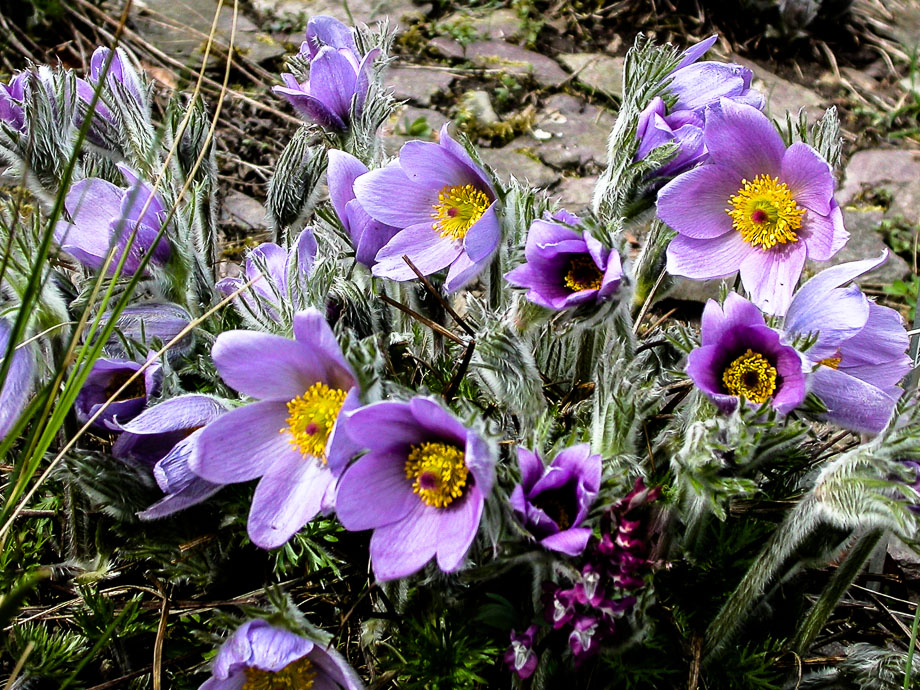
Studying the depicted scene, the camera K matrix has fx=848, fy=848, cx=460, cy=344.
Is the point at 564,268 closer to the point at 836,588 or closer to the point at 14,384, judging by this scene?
the point at 836,588

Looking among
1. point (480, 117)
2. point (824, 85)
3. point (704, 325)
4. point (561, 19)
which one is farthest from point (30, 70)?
point (824, 85)

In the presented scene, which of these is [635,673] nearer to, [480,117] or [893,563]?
[893,563]

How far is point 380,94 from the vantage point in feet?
5.30

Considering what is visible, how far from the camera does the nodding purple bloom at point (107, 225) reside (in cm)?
143

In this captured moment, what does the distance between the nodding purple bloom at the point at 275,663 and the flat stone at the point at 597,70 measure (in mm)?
2623

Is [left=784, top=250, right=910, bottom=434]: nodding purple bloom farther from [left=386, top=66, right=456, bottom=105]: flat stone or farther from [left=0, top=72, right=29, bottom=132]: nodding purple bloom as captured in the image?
[left=386, top=66, right=456, bottom=105]: flat stone

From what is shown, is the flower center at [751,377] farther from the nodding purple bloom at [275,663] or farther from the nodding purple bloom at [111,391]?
the nodding purple bloom at [111,391]

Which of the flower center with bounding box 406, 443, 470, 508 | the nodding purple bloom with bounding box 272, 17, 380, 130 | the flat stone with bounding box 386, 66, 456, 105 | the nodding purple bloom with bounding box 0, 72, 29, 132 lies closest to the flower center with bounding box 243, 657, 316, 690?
the flower center with bounding box 406, 443, 470, 508

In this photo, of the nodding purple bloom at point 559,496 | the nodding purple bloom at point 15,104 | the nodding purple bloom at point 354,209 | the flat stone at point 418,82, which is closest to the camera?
the nodding purple bloom at point 559,496

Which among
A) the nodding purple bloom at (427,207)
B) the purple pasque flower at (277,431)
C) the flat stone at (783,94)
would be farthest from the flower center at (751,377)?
the flat stone at (783,94)

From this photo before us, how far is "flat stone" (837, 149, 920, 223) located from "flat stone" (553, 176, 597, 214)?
2.81 ft

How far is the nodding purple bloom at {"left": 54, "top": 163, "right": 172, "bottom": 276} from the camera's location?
143 centimetres

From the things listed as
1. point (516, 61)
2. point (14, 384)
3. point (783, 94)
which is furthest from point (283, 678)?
point (783, 94)

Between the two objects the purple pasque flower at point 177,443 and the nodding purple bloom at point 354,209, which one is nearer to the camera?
the purple pasque flower at point 177,443
